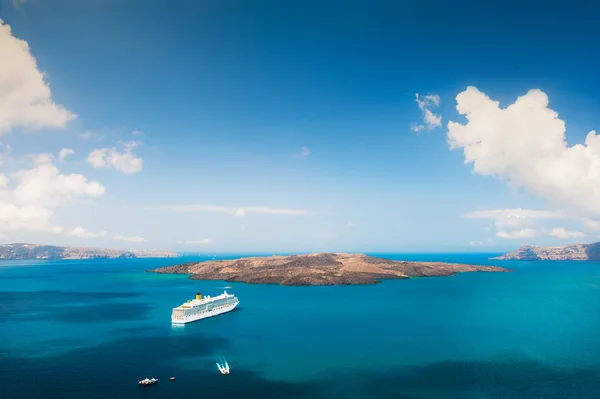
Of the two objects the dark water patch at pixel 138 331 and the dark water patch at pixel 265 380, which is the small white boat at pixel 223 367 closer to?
the dark water patch at pixel 265 380

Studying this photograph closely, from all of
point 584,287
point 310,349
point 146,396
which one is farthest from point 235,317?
point 584,287

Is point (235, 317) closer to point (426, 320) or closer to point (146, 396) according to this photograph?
point (426, 320)

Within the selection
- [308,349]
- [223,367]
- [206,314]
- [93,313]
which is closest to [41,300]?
[93,313]

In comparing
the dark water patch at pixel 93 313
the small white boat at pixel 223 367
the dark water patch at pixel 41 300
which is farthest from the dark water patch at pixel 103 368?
the dark water patch at pixel 41 300

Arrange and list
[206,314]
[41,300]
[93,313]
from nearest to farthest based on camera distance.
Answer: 1. [206,314]
2. [93,313]
3. [41,300]

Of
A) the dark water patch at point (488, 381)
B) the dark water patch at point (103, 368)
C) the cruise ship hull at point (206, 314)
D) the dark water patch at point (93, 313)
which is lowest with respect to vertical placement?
the dark water patch at point (103, 368)

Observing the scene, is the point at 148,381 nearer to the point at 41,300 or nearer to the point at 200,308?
the point at 200,308

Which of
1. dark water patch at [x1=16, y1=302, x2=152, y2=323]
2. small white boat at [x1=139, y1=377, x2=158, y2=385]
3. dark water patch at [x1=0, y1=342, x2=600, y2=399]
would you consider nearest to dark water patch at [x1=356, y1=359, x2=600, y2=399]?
dark water patch at [x1=0, y1=342, x2=600, y2=399]
